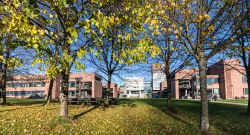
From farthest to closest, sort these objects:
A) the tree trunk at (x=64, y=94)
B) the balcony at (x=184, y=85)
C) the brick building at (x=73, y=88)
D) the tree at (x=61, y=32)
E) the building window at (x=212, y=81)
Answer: the brick building at (x=73, y=88), the balcony at (x=184, y=85), the building window at (x=212, y=81), the tree trunk at (x=64, y=94), the tree at (x=61, y=32)

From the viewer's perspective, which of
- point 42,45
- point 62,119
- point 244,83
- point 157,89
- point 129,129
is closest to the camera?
point 42,45

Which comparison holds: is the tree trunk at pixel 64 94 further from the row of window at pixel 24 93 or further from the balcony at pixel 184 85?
the row of window at pixel 24 93

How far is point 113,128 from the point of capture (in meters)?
10.2

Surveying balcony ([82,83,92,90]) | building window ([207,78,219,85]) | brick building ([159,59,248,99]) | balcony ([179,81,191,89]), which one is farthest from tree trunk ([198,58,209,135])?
balcony ([82,83,92,90])

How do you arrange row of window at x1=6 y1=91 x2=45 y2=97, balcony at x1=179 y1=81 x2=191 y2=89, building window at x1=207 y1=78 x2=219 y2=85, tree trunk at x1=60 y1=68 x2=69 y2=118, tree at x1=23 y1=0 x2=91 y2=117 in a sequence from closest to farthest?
1. tree at x1=23 y1=0 x2=91 y2=117
2. tree trunk at x1=60 y1=68 x2=69 y2=118
3. building window at x1=207 y1=78 x2=219 y2=85
4. balcony at x1=179 y1=81 x2=191 y2=89
5. row of window at x1=6 y1=91 x2=45 y2=97

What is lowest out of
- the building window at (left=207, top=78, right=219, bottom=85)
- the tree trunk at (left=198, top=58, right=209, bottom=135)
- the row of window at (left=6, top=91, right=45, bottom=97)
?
the row of window at (left=6, top=91, right=45, bottom=97)

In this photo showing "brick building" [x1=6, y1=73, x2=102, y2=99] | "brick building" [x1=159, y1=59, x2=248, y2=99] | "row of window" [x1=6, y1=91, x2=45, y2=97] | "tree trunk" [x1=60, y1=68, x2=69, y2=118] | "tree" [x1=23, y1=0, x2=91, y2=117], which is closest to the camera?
"tree" [x1=23, y1=0, x2=91, y2=117]

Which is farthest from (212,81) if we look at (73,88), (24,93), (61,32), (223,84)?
(24,93)

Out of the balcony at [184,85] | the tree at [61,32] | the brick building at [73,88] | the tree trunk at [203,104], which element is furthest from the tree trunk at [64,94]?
Answer: the balcony at [184,85]

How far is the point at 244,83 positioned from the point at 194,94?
14.8 meters

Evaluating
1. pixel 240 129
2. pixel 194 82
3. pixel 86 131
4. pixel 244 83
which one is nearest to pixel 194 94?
pixel 194 82

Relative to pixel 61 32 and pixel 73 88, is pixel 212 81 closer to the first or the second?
pixel 73 88

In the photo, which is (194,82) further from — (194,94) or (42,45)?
(42,45)

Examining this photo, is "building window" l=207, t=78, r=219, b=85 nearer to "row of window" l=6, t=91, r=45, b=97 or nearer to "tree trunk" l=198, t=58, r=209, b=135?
"row of window" l=6, t=91, r=45, b=97
